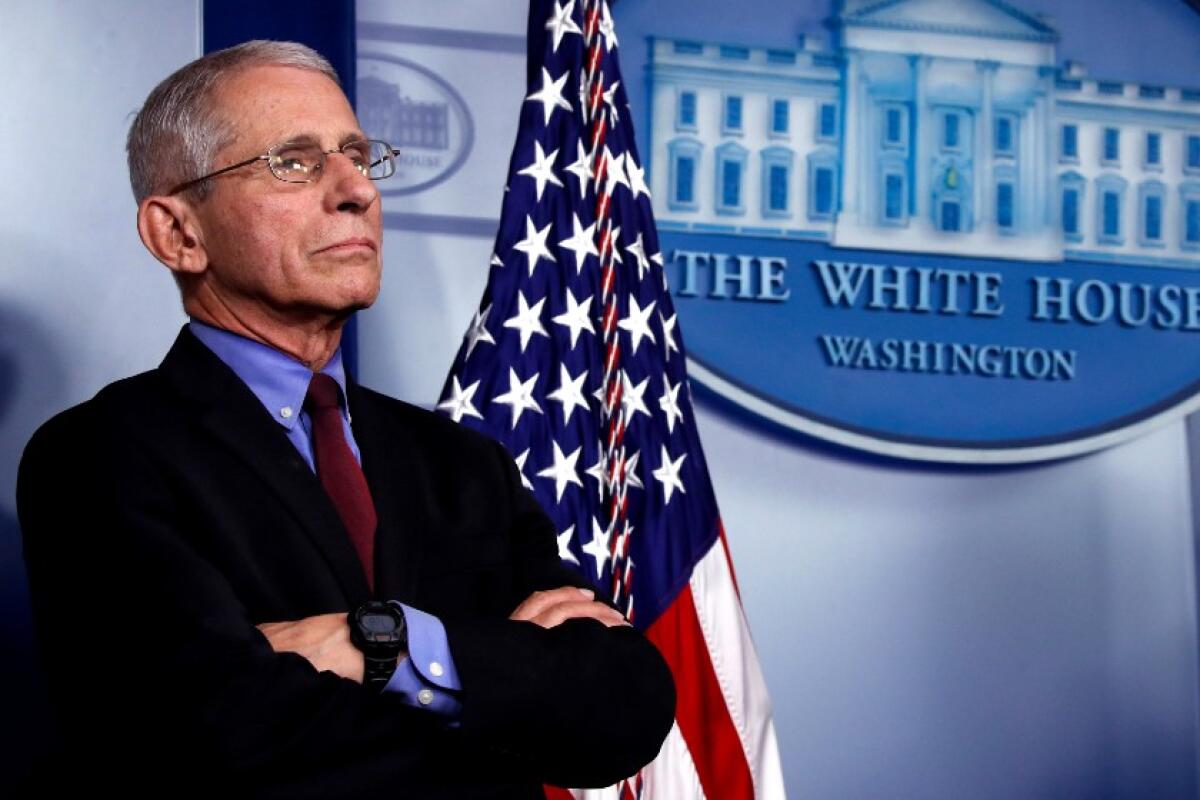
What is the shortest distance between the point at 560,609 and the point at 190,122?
0.70 metres

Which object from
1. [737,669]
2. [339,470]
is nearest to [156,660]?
[339,470]

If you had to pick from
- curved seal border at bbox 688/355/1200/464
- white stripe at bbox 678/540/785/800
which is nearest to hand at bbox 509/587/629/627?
white stripe at bbox 678/540/785/800

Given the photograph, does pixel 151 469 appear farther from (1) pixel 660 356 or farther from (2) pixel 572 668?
(1) pixel 660 356

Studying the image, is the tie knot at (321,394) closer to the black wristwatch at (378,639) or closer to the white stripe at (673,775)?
the black wristwatch at (378,639)

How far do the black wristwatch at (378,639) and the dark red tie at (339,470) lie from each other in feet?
0.42

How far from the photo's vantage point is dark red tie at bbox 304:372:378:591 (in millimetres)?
1623

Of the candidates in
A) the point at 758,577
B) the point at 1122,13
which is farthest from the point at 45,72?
the point at 1122,13

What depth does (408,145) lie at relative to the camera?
2977mm

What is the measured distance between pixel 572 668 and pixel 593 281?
1.17 meters

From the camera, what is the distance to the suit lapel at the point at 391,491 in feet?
5.22

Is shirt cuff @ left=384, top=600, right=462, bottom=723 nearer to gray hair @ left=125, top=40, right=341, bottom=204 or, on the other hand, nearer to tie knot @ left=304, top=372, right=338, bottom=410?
tie knot @ left=304, top=372, right=338, bottom=410

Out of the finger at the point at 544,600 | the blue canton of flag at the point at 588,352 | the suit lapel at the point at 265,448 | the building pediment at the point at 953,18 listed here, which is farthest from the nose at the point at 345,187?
the building pediment at the point at 953,18

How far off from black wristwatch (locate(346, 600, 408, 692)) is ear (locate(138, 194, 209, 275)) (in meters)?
0.53

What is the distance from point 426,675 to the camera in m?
1.44
